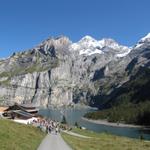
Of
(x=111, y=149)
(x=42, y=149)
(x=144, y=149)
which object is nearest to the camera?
(x=42, y=149)

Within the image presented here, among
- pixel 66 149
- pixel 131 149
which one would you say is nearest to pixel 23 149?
pixel 66 149

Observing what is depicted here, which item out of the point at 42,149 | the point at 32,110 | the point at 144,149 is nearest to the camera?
the point at 42,149

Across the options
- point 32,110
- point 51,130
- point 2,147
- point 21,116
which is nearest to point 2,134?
point 2,147

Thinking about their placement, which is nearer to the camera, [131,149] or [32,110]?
[131,149]

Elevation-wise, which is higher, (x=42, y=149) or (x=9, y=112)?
(x=9, y=112)

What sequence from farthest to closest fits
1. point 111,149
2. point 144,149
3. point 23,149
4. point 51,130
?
point 51,130
point 144,149
point 111,149
point 23,149

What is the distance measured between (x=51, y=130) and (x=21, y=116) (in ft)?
122

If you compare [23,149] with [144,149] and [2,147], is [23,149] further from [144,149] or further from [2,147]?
[144,149]

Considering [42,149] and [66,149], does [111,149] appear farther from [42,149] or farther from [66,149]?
[42,149]

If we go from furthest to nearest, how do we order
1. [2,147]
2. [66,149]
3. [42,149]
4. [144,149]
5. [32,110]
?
[32,110], [144,149], [66,149], [42,149], [2,147]

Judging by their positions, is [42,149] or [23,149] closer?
[23,149]

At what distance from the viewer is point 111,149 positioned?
61.5m

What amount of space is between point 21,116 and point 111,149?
6908 centimetres

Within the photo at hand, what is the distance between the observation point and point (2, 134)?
39031 millimetres
